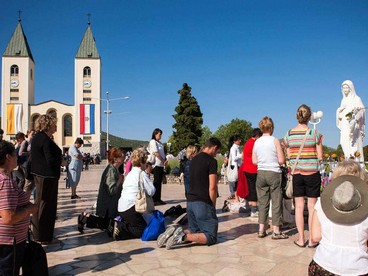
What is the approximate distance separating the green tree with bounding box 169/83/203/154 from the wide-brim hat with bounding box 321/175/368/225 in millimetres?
51006

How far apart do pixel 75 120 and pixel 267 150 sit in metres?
59.5

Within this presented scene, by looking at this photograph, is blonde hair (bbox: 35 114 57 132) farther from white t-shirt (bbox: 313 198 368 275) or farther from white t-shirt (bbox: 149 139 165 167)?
white t-shirt (bbox: 313 198 368 275)

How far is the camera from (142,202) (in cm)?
546

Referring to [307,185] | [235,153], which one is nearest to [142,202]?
[307,185]

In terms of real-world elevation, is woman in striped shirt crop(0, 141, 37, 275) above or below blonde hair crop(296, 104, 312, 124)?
below

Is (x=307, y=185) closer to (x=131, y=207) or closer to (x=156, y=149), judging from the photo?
(x=131, y=207)

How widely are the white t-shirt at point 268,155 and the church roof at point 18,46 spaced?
6485cm

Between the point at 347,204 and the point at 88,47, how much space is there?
65.2 meters

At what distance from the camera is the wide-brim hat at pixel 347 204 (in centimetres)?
229

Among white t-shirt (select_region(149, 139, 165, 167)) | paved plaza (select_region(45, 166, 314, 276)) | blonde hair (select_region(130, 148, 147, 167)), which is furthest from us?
white t-shirt (select_region(149, 139, 165, 167))

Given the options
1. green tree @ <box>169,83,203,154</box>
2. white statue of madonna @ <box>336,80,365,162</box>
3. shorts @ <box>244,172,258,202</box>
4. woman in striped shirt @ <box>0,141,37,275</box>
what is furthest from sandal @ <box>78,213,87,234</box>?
green tree @ <box>169,83,203,154</box>

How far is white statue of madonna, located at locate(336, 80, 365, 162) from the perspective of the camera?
1095 cm

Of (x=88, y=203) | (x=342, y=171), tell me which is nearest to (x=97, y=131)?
(x=88, y=203)

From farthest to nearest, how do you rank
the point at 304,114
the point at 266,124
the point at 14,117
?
1. the point at 14,117
2. the point at 266,124
3. the point at 304,114
